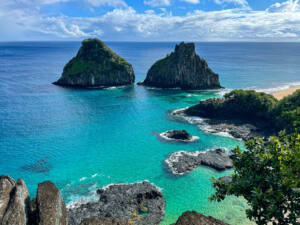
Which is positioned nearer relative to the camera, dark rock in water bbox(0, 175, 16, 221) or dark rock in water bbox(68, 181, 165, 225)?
dark rock in water bbox(0, 175, 16, 221)

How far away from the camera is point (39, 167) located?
51.9 meters

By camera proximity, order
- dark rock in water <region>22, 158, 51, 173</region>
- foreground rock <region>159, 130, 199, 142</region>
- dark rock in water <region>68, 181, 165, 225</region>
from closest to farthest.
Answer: dark rock in water <region>68, 181, 165, 225</region> → dark rock in water <region>22, 158, 51, 173</region> → foreground rock <region>159, 130, 199, 142</region>

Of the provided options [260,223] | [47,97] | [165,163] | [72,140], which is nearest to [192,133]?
[165,163]

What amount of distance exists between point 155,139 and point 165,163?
14039 millimetres

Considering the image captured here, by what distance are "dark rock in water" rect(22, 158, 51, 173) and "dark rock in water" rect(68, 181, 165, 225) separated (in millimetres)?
16177

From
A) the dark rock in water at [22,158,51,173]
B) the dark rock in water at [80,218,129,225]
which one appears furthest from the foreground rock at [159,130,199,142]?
the dark rock in water at [80,218,129,225]

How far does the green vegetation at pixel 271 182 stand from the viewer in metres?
15.0

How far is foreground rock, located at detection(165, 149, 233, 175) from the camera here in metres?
50.5

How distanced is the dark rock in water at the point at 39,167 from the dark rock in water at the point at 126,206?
16.2 m

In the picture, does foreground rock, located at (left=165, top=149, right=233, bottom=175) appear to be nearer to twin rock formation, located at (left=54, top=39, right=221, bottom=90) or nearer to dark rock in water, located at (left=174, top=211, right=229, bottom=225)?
dark rock in water, located at (left=174, top=211, right=229, bottom=225)

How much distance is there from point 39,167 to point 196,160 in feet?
121

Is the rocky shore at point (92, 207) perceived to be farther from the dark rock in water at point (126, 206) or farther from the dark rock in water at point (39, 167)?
the dark rock in water at point (39, 167)

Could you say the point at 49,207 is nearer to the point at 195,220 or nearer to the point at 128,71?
the point at 195,220

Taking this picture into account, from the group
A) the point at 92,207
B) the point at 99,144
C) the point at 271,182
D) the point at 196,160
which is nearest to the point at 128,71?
the point at 99,144
